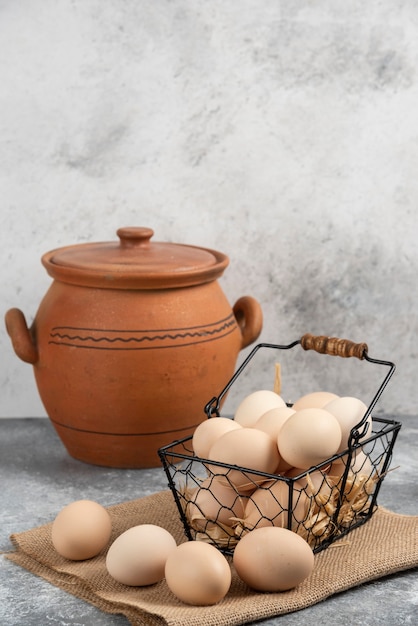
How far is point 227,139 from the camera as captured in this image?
165cm

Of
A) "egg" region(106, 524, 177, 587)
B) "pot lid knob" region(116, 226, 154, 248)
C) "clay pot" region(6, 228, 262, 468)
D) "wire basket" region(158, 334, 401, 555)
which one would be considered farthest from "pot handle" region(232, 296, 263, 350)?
"egg" region(106, 524, 177, 587)

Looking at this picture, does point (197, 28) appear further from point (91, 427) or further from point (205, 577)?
point (205, 577)

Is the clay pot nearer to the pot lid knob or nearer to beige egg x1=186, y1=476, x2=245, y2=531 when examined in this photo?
the pot lid knob

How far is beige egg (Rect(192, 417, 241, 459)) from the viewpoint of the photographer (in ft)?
3.56

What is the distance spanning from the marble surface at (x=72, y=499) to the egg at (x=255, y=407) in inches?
7.9

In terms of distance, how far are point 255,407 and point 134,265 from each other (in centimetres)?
36

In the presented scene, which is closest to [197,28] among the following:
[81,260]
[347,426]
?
[81,260]

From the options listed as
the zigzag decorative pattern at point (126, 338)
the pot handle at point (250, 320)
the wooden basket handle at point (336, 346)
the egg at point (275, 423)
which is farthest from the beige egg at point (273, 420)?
the pot handle at point (250, 320)

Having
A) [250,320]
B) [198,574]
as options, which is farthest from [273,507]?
[250,320]

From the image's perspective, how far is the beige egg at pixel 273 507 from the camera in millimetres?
1024

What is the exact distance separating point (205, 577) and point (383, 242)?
0.94m

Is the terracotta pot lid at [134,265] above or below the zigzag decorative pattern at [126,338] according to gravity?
above

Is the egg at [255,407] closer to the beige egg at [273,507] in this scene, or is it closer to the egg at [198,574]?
the beige egg at [273,507]

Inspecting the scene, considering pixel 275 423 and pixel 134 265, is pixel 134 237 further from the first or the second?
pixel 275 423
